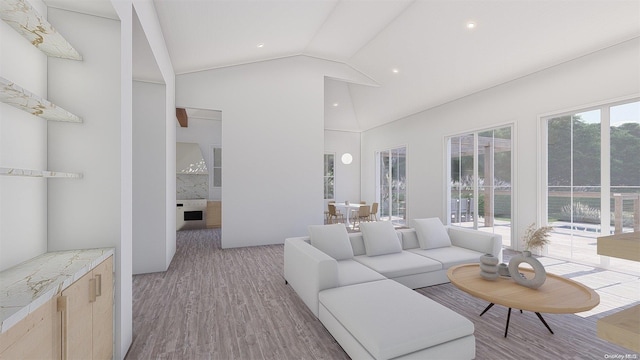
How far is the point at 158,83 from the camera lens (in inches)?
165

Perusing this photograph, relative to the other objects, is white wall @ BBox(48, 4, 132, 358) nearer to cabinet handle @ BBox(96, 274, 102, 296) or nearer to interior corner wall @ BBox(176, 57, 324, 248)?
cabinet handle @ BBox(96, 274, 102, 296)

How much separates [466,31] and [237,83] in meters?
4.34

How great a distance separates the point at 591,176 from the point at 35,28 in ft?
22.1

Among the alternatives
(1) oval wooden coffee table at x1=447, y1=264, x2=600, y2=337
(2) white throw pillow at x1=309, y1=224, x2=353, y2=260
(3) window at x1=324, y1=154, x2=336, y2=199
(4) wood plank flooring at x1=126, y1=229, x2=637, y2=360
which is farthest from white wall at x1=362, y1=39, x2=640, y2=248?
(2) white throw pillow at x1=309, y1=224, x2=353, y2=260

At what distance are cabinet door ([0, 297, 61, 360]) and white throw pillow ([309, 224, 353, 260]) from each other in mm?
2422

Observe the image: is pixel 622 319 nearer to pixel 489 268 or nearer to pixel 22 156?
pixel 489 268

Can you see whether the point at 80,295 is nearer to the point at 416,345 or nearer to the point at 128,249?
the point at 128,249

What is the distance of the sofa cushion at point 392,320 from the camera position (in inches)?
70.8

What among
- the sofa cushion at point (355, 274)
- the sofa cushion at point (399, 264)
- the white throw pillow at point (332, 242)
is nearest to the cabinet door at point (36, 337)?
the sofa cushion at point (355, 274)

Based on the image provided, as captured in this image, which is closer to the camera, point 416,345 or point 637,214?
point 416,345

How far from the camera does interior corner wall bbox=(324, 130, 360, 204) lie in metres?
10.1

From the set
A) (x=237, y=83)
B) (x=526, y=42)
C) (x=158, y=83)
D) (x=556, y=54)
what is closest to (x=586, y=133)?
(x=556, y=54)

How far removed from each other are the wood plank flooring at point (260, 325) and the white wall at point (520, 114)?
3.15 m

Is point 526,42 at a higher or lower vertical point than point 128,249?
higher
